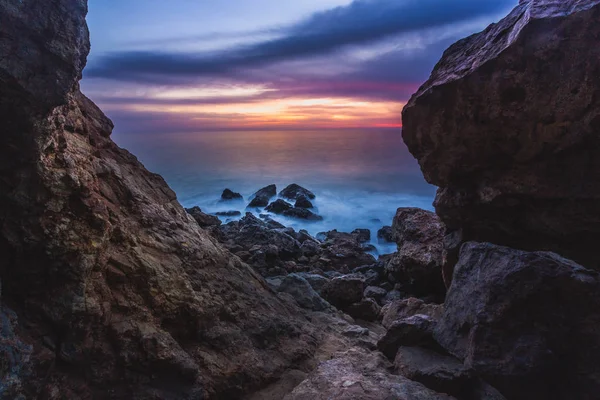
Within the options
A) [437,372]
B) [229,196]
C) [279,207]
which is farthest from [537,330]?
[229,196]

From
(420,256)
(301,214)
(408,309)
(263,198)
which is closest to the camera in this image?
(408,309)

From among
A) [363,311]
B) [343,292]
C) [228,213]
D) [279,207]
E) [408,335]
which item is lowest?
[363,311]

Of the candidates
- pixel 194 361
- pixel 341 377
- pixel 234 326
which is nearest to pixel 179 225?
pixel 234 326

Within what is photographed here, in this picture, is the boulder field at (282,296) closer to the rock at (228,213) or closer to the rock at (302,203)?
the rock at (228,213)

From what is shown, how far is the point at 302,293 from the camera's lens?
8445 millimetres

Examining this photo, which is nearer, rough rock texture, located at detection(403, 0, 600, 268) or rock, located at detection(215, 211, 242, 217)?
rough rock texture, located at detection(403, 0, 600, 268)

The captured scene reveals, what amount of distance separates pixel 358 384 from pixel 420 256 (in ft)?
22.3

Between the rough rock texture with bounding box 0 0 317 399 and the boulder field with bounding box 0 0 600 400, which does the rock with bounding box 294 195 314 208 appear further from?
the rough rock texture with bounding box 0 0 317 399

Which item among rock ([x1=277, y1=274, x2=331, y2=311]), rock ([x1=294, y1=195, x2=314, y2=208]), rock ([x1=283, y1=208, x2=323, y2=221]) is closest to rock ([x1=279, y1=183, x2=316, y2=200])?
rock ([x1=294, y1=195, x2=314, y2=208])

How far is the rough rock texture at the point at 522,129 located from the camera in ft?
16.7

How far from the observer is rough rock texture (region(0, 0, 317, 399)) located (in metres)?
3.38

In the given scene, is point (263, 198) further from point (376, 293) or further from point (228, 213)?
point (376, 293)

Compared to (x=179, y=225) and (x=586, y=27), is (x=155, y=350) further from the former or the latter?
(x=586, y=27)

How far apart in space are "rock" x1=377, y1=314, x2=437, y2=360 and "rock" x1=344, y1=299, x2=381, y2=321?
329cm
